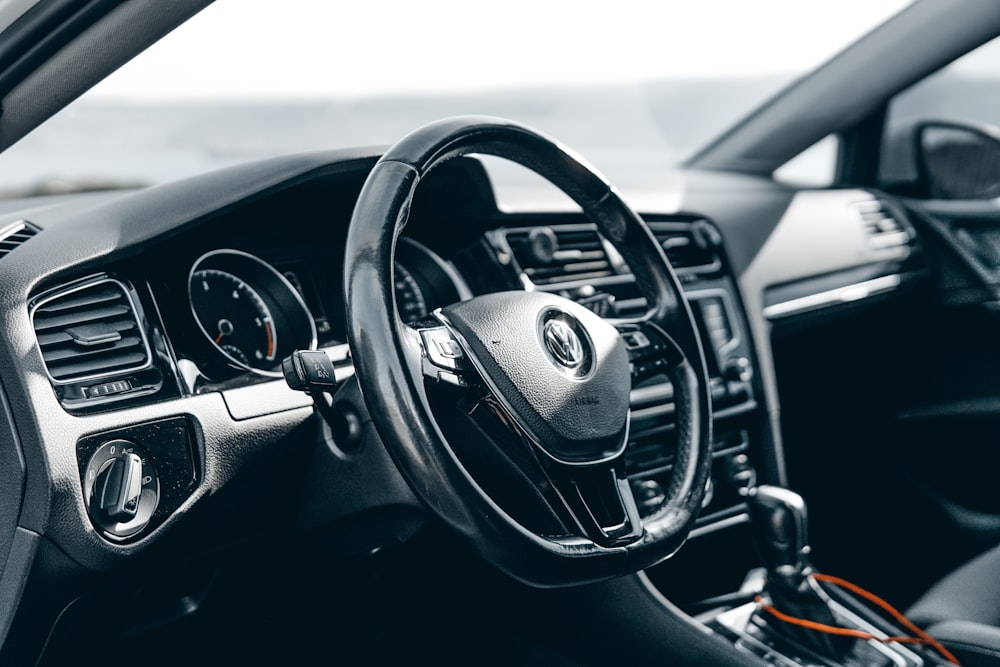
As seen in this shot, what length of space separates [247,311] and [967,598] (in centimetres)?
126

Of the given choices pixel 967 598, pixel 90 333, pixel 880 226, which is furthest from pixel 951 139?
pixel 90 333

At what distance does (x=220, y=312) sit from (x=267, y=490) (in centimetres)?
25

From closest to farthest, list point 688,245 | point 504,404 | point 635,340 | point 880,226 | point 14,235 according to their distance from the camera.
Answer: point 504,404 < point 14,235 < point 635,340 < point 688,245 < point 880,226

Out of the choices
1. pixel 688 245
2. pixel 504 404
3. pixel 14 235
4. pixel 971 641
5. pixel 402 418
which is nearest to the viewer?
pixel 402 418

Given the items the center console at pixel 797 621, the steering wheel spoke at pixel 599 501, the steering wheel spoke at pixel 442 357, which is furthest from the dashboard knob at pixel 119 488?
the center console at pixel 797 621

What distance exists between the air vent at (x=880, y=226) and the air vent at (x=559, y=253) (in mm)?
1009

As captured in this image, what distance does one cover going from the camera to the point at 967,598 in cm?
172

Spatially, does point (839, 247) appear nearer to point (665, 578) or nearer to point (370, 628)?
A: point (665, 578)

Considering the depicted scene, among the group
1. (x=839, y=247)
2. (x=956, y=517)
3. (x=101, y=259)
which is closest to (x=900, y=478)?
(x=956, y=517)

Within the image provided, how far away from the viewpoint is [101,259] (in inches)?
47.4

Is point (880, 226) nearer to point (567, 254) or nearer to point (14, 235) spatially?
point (567, 254)

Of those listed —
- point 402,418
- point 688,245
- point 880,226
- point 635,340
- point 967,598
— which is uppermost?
point 402,418

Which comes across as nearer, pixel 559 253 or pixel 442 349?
pixel 442 349

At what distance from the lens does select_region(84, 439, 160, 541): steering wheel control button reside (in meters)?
1.11
